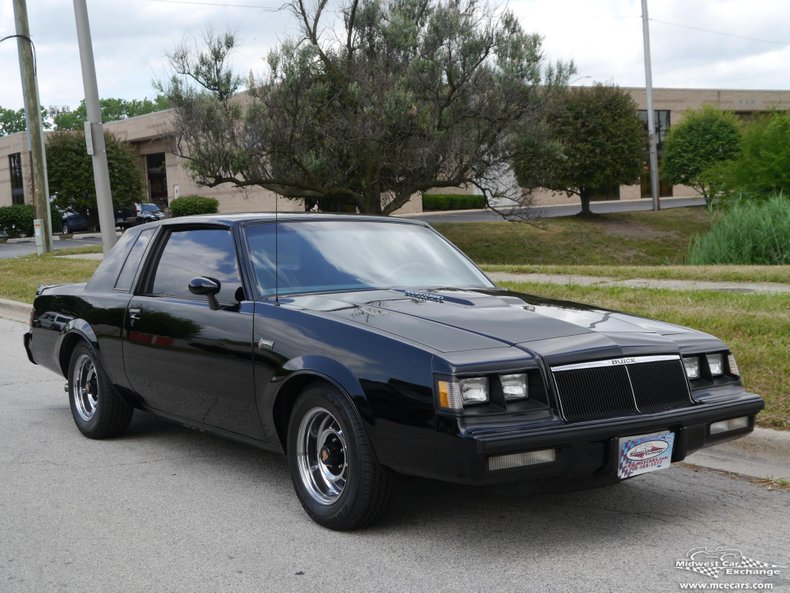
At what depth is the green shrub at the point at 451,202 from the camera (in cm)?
5153

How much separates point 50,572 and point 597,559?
7.73 ft

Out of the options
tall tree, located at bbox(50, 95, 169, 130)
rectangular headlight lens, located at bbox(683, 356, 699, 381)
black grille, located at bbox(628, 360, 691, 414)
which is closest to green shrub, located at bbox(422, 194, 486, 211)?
rectangular headlight lens, located at bbox(683, 356, 699, 381)

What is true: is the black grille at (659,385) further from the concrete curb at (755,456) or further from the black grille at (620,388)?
the concrete curb at (755,456)

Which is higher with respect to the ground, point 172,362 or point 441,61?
point 441,61

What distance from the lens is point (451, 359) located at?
3957 millimetres

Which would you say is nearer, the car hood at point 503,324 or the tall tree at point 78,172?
the car hood at point 503,324

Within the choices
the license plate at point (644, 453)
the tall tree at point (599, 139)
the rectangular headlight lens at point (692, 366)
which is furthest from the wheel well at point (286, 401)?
the tall tree at point (599, 139)

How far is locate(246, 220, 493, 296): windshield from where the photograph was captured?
17.2 feet

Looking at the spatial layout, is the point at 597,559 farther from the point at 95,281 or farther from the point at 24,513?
the point at 95,281

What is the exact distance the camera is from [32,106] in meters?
25.8

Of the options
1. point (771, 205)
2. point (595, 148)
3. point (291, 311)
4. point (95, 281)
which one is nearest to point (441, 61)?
point (771, 205)

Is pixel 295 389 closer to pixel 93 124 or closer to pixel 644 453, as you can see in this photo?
pixel 644 453

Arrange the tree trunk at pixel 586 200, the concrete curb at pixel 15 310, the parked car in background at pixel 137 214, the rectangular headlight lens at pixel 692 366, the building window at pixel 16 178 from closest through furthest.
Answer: the rectangular headlight lens at pixel 692 366, the concrete curb at pixel 15 310, the tree trunk at pixel 586 200, the parked car in background at pixel 137 214, the building window at pixel 16 178

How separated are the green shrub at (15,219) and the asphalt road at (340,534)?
160ft
